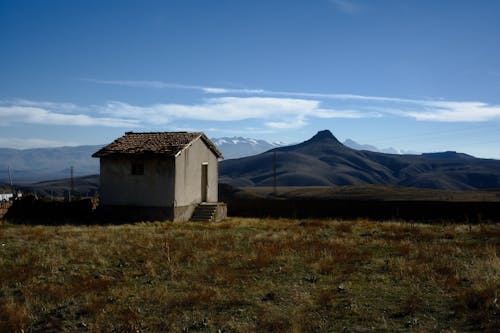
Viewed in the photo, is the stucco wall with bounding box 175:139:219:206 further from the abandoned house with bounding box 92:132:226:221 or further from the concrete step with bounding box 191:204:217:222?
the concrete step with bounding box 191:204:217:222

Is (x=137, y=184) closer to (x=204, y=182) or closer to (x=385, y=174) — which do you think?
(x=204, y=182)

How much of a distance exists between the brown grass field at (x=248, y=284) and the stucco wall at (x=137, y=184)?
7.07 m

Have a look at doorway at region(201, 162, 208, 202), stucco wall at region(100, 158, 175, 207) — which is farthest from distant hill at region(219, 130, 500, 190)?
stucco wall at region(100, 158, 175, 207)

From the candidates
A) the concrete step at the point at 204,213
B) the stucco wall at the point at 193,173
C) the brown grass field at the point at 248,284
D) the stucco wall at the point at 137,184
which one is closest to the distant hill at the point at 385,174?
the stucco wall at the point at 193,173

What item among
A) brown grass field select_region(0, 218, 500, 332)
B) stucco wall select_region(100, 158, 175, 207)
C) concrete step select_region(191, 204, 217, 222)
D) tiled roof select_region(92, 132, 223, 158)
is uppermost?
tiled roof select_region(92, 132, 223, 158)

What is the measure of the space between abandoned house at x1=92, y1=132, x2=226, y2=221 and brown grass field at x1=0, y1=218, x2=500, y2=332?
23.3ft

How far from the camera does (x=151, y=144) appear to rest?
27.1 m

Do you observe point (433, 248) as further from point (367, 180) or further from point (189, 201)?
point (367, 180)

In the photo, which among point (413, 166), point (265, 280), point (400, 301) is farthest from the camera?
point (413, 166)

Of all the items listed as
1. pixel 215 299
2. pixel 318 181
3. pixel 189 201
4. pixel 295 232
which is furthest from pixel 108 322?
pixel 318 181

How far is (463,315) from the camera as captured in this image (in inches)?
343

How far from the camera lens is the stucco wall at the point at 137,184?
25.5m

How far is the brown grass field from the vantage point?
339 inches

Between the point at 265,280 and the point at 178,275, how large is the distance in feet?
7.31
